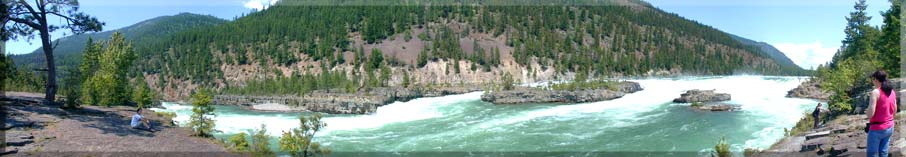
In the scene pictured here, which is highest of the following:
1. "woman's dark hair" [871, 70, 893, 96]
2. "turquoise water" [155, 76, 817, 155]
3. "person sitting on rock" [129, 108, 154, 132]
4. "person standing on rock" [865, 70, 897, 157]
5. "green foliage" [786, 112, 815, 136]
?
"woman's dark hair" [871, 70, 893, 96]

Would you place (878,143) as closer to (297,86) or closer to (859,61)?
(859,61)

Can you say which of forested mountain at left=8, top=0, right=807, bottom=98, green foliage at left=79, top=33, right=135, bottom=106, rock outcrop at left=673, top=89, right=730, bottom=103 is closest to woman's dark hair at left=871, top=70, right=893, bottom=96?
green foliage at left=79, top=33, right=135, bottom=106

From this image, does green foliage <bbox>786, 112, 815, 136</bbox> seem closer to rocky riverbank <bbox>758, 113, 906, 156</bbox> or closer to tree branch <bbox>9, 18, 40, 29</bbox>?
rocky riverbank <bbox>758, 113, 906, 156</bbox>

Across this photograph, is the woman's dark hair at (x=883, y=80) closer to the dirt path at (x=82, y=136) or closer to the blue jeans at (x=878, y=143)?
the blue jeans at (x=878, y=143)

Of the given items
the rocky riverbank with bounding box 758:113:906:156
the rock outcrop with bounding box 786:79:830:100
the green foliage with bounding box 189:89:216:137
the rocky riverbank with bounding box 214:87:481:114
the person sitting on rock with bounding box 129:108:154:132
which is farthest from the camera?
the rocky riverbank with bounding box 214:87:481:114

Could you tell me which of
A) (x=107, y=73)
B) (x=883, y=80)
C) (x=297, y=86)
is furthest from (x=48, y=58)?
(x=297, y=86)

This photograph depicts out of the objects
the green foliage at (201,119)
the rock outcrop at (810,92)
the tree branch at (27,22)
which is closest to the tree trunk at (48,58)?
the tree branch at (27,22)
